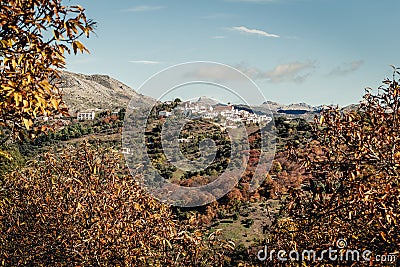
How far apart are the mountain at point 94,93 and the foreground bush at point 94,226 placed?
6384 centimetres

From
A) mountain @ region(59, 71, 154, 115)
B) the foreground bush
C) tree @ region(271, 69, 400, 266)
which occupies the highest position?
mountain @ region(59, 71, 154, 115)

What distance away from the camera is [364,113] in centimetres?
505

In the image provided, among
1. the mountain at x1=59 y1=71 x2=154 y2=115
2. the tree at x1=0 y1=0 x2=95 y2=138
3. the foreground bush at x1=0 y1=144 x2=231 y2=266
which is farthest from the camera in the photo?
the mountain at x1=59 y1=71 x2=154 y2=115

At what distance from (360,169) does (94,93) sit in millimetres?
136146

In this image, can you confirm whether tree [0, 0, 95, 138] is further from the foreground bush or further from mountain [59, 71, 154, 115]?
mountain [59, 71, 154, 115]

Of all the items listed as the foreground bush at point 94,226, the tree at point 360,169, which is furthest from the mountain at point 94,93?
the tree at point 360,169

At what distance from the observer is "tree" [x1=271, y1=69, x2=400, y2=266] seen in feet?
12.5

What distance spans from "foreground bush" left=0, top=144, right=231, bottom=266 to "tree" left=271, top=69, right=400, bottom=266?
6.96 ft

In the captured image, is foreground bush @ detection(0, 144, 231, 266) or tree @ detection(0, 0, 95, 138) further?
foreground bush @ detection(0, 144, 231, 266)

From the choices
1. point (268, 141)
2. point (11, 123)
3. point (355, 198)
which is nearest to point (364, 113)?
point (355, 198)

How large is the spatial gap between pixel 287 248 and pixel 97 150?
394 cm

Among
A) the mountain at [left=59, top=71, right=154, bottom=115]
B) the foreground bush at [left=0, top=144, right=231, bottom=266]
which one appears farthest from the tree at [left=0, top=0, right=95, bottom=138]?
the mountain at [left=59, top=71, right=154, bottom=115]

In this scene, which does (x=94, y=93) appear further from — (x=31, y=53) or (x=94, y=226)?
(x=31, y=53)

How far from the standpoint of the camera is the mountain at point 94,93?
102019 millimetres
